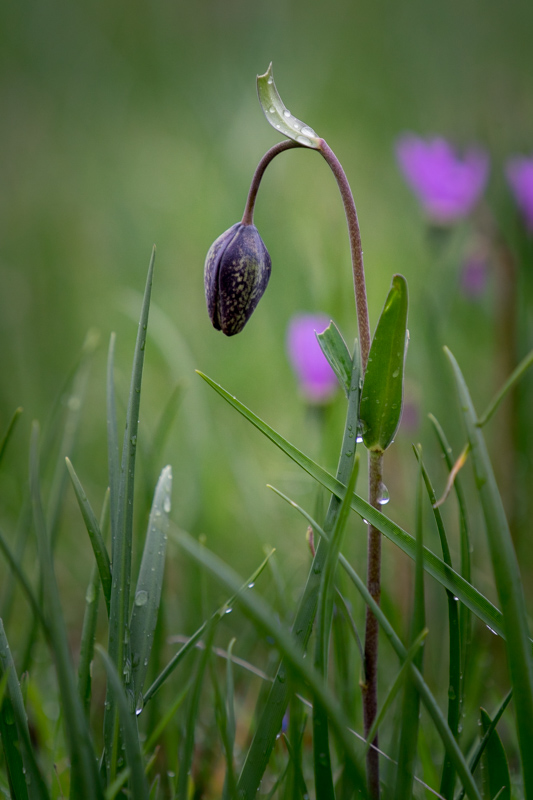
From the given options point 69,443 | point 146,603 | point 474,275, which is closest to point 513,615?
point 146,603

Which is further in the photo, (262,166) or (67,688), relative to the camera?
(262,166)

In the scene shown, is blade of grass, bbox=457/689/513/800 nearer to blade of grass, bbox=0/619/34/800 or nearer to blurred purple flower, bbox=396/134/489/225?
blade of grass, bbox=0/619/34/800

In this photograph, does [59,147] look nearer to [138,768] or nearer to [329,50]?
[329,50]

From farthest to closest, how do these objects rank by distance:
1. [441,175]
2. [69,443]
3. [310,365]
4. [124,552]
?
[441,175] < [310,365] < [69,443] < [124,552]

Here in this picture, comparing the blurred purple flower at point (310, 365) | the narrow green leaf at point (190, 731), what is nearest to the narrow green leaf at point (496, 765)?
the narrow green leaf at point (190, 731)

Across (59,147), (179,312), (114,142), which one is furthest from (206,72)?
(179,312)

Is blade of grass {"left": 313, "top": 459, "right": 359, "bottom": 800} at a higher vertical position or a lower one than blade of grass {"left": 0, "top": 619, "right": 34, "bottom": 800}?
higher

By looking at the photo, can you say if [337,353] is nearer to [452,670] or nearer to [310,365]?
[452,670]

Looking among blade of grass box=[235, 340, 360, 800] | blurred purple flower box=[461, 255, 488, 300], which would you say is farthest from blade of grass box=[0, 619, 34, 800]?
blurred purple flower box=[461, 255, 488, 300]
